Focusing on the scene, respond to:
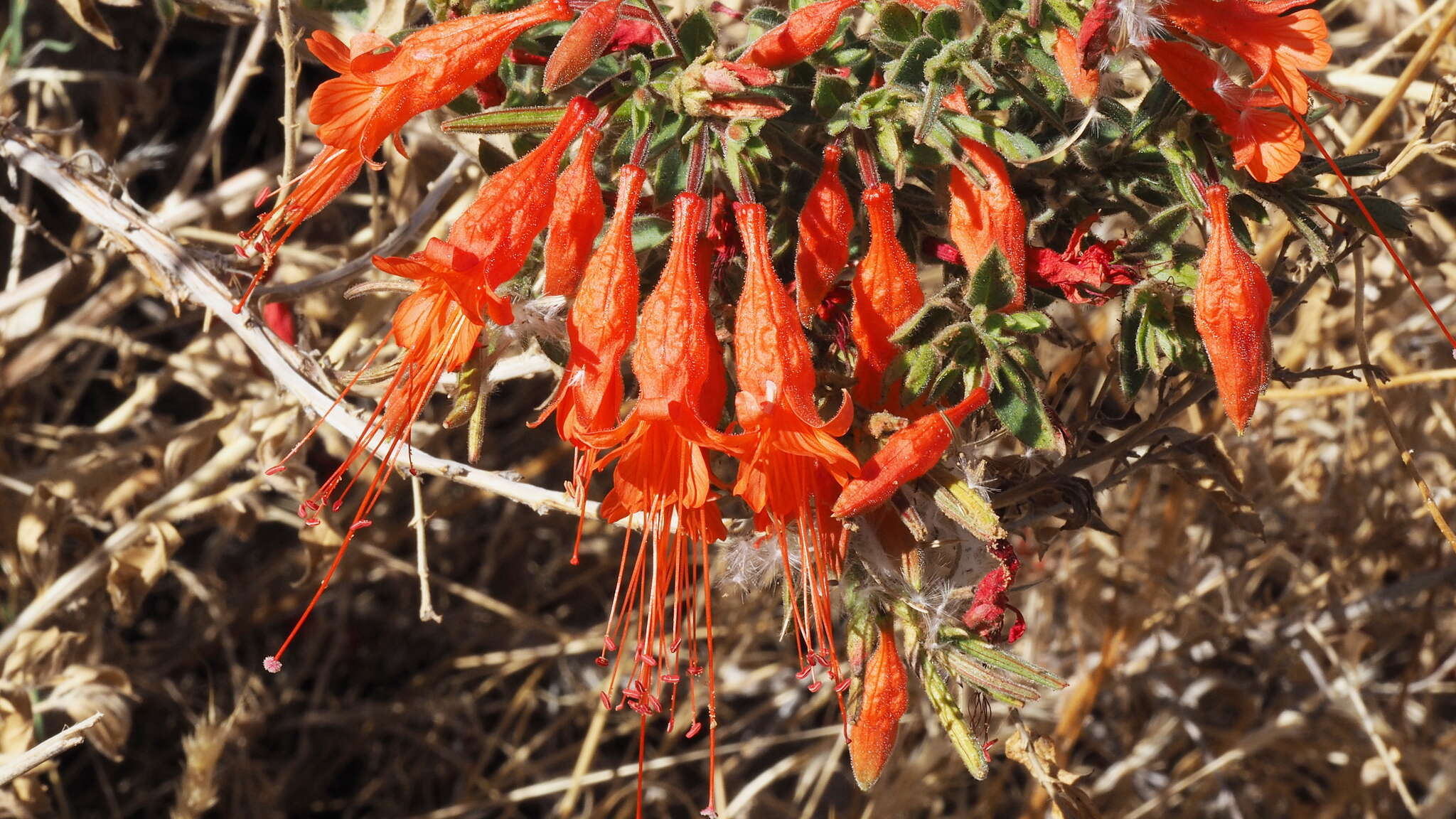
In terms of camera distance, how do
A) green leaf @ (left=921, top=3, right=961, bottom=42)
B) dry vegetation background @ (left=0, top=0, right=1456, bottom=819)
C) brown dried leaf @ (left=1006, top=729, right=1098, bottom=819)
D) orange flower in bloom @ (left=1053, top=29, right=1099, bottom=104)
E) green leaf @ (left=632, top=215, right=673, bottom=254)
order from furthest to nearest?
dry vegetation background @ (left=0, top=0, right=1456, bottom=819) → brown dried leaf @ (left=1006, top=729, right=1098, bottom=819) → green leaf @ (left=632, top=215, right=673, bottom=254) → green leaf @ (left=921, top=3, right=961, bottom=42) → orange flower in bloom @ (left=1053, top=29, right=1099, bottom=104)

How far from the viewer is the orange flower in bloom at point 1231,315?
52.4 inches

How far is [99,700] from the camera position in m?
2.21

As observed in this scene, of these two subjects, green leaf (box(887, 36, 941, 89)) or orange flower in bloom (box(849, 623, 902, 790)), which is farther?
orange flower in bloom (box(849, 623, 902, 790))

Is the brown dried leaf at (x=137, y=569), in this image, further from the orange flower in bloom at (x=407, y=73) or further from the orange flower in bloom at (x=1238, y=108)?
the orange flower in bloom at (x=1238, y=108)

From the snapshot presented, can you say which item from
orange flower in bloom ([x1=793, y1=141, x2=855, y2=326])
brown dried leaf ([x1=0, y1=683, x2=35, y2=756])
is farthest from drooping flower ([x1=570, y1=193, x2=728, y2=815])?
brown dried leaf ([x1=0, y1=683, x2=35, y2=756])

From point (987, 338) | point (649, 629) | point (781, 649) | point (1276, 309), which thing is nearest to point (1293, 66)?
point (987, 338)

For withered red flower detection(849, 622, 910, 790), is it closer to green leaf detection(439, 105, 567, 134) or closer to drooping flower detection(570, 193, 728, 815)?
drooping flower detection(570, 193, 728, 815)

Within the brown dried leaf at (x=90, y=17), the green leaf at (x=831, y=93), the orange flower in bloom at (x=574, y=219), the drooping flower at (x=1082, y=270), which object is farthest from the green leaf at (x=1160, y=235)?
the brown dried leaf at (x=90, y=17)

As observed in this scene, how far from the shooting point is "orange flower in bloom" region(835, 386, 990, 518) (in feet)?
4.32

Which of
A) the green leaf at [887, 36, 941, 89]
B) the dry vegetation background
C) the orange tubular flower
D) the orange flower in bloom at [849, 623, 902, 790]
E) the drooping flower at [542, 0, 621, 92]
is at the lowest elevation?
the dry vegetation background

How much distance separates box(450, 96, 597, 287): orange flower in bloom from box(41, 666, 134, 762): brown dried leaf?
4.30ft

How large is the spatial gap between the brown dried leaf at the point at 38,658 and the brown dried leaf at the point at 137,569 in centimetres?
11

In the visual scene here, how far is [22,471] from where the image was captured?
9.16 ft

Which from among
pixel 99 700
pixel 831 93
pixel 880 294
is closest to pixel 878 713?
pixel 880 294
